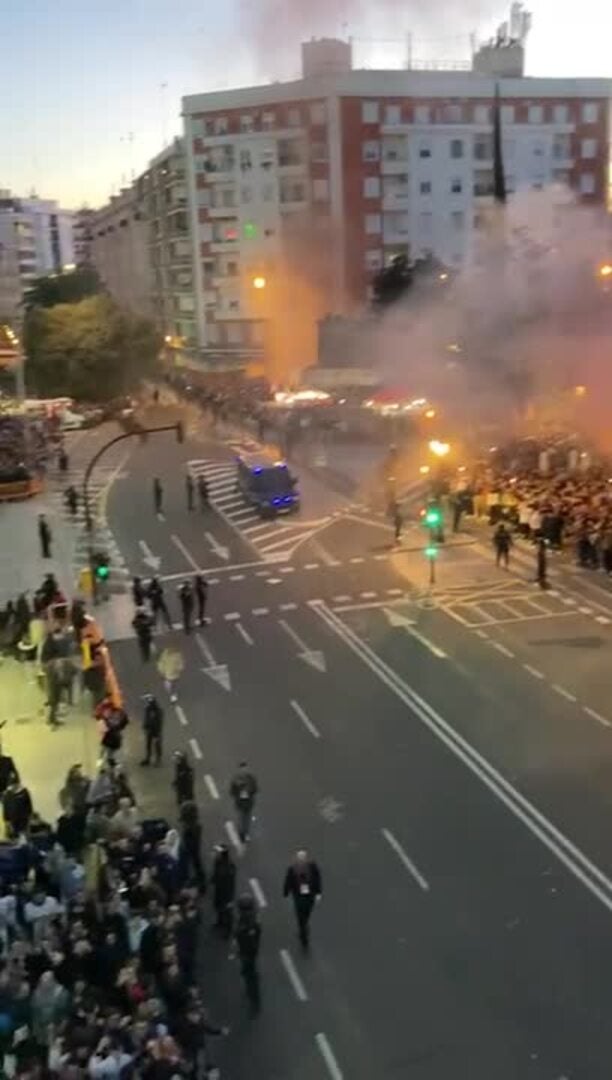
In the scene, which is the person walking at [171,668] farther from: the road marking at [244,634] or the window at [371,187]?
the window at [371,187]

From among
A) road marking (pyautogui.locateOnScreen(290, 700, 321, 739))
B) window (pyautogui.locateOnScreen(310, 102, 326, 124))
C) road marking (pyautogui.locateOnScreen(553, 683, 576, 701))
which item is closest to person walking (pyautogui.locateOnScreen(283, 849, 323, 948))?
road marking (pyautogui.locateOnScreen(290, 700, 321, 739))

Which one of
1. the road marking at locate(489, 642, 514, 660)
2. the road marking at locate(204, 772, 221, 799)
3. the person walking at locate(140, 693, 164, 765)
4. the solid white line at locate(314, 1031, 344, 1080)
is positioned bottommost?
the solid white line at locate(314, 1031, 344, 1080)

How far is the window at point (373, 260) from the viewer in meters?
64.9

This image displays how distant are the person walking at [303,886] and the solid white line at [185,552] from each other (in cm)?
1646

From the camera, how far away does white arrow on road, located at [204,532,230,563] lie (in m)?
29.3

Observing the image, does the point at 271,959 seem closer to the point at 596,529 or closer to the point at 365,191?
the point at 596,529

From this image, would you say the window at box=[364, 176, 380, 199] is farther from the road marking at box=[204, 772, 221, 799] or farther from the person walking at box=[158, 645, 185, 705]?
the road marking at box=[204, 772, 221, 799]

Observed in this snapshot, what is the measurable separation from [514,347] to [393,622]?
19.9 m

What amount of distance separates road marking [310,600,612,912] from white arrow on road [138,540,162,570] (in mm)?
7364

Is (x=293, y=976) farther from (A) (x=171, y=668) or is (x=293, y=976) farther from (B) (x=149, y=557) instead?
(B) (x=149, y=557)

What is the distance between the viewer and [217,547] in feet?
99.2

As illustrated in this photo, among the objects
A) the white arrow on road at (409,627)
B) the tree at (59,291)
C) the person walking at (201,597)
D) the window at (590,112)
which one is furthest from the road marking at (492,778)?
the tree at (59,291)

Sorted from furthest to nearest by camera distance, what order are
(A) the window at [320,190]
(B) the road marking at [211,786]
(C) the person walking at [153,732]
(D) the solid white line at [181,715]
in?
(A) the window at [320,190] < (D) the solid white line at [181,715] < (C) the person walking at [153,732] < (B) the road marking at [211,786]

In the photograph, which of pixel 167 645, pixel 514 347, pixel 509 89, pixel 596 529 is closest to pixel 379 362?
pixel 514 347
